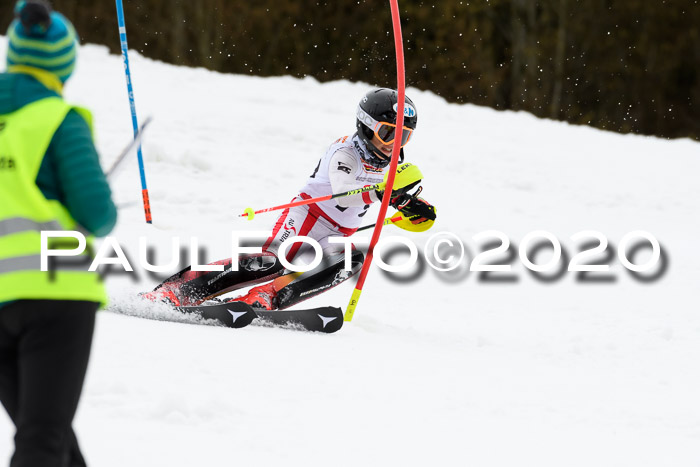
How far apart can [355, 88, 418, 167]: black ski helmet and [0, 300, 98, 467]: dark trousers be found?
3.38 m

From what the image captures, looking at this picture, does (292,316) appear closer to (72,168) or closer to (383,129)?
(383,129)

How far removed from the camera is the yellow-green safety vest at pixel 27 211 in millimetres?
2092

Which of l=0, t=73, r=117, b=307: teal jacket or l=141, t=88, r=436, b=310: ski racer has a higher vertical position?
l=0, t=73, r=117, b=307: teal jacket

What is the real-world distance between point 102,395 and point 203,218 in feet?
A: 17.4

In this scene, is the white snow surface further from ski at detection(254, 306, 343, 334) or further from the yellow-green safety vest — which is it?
the yellow-green safety vest

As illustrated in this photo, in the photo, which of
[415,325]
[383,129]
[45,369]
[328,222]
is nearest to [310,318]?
[328,222]

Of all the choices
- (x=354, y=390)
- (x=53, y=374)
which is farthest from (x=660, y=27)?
(x=53, y=374)

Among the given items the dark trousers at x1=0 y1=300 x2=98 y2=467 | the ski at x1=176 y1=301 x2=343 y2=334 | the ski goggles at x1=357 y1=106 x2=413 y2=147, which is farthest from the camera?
the ski goggles at x1=357 y1=106 x2=413 y2=147

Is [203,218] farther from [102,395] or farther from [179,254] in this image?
[102,395]

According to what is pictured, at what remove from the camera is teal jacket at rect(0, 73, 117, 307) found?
6.88 feet

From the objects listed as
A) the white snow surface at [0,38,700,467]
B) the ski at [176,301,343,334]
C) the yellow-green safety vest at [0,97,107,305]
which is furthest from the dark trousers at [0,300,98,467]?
the ski at [176,301,343,334]

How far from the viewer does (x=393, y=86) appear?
24703mm

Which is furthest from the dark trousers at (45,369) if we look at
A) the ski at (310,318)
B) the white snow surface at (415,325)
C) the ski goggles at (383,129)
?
the ski goggles at (383,129)

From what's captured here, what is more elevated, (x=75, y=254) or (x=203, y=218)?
(x=75, y=254)
